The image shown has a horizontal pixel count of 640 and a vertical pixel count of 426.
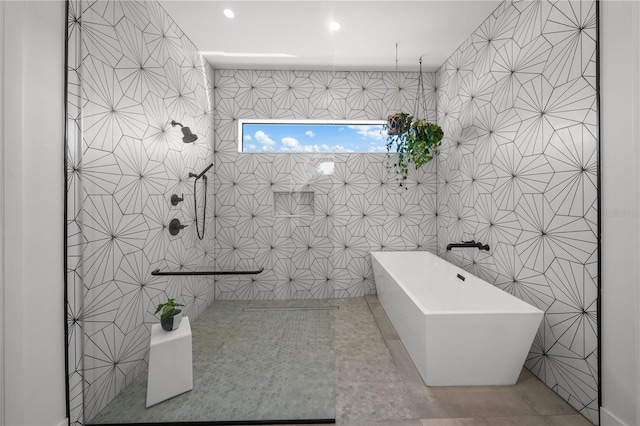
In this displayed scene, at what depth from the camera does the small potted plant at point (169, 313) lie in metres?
1.34

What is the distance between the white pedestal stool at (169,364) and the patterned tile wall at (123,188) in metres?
0.06

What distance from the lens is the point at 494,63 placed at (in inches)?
80.2

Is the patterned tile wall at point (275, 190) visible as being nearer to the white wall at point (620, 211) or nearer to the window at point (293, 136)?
the window at point (293, 136)

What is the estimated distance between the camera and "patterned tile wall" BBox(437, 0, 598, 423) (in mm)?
1341

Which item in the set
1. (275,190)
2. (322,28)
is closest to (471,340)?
(275,190)

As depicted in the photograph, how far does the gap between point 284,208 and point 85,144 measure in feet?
3.38

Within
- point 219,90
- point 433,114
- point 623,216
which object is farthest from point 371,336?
point 433,114

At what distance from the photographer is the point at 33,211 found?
1099mm

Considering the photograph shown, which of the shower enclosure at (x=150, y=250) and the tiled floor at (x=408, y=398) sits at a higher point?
the shower enclosure at (x=150, y=250)

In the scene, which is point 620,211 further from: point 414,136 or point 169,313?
point 169,313

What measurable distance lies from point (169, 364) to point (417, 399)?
56.0 inches

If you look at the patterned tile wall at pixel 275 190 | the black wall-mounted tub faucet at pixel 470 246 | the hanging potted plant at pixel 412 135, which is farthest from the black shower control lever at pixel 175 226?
the black wall-mounted tub faucet at pixel 470 246

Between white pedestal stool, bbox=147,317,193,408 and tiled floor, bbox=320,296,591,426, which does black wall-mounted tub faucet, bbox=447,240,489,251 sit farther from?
white pedestal stool, bbox=147,317,193,408

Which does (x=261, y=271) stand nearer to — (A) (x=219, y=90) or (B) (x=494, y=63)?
(A) (x=219, y=90)
